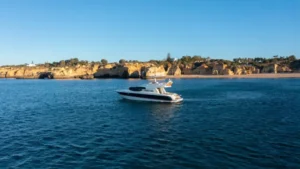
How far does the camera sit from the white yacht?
44250 millimetres

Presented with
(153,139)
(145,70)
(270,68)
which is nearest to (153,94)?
(153,139)

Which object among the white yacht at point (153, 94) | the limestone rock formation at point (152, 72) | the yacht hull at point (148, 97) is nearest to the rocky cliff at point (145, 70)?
the limestone rock formation at point (152, 72)

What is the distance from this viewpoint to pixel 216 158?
56.7 feet

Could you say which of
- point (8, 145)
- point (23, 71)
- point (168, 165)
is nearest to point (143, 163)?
point (168, 165)

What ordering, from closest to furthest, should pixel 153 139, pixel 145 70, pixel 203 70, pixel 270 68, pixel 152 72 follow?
pixel 153 139, pixel 152 72, pixel 145 70, pixel 203 70, pixel 270 68

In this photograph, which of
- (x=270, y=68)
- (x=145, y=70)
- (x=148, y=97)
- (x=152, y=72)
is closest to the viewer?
(x=148, y=97)

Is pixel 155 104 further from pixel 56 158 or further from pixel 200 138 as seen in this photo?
pixel 56 158

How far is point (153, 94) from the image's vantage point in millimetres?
45000

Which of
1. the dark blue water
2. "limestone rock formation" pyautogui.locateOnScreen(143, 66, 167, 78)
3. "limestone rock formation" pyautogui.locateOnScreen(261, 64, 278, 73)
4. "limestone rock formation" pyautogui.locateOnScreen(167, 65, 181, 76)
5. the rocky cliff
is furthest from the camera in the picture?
"limestone rock formation" pyautogui.locateOnScreen(261, 64, 278, 73)

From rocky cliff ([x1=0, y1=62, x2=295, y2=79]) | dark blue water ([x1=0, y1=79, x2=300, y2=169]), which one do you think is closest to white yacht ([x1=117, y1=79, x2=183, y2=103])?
dark blue water ([x1=0, y1=79, x2=300, y2=169])

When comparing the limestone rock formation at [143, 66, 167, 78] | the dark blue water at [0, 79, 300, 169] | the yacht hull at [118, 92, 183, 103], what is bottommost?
the dark blue water at [0, 79, 300, 169]

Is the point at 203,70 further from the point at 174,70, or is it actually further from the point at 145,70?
the point at 145,70

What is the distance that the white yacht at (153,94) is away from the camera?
44.2 meters

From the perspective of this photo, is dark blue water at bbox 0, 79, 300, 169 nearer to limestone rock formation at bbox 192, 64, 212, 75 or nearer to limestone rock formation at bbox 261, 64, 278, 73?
limestone rock formation at bbox 192, 64, 212, 75
